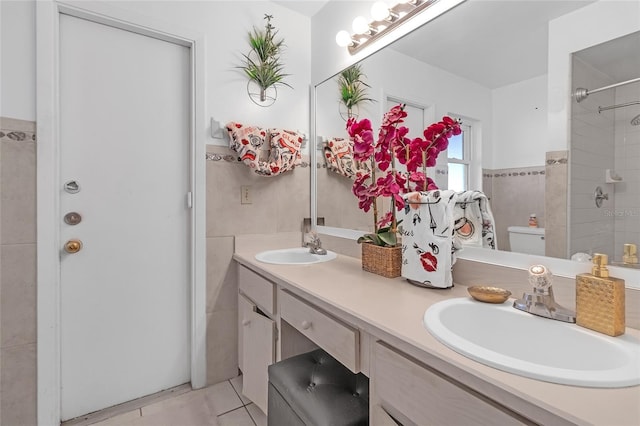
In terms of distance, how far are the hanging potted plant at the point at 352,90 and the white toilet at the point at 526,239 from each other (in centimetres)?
98

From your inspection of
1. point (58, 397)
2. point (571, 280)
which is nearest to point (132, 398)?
point (58, 397)

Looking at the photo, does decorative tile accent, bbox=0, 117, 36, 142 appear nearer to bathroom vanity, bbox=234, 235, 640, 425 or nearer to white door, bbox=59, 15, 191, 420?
white door, bbox=59, 15, 191, 420

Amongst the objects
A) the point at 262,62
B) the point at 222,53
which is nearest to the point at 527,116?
the point at 262,62

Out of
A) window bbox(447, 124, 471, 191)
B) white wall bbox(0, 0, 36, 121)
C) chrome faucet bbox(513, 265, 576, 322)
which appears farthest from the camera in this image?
white wall bbox(0, 0, 36, 121)

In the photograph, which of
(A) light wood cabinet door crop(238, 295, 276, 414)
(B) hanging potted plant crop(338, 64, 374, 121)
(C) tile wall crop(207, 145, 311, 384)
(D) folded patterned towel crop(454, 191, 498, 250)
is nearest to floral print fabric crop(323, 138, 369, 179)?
(B) hanging potted plant crop(338, 64, 374, 121)

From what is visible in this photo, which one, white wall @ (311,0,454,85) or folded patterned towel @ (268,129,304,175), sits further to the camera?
folded patterned towel @ (268,129,304,175)

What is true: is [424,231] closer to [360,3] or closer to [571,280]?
[571,280]

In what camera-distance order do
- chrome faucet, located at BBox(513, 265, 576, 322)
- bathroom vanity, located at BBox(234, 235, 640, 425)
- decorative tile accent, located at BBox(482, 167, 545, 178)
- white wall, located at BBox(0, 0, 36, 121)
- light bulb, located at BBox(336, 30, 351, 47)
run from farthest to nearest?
1. light bulb, located at BBox(336, 30, 351, 47)
2. white wall, located at BBox(0, 0, 36, 121)
3. decorative tile accent, located at BBox(482, 167, 545, 178)
4. chrome faucet, located at BBox(513, 265, 576, 322)
5. bathroom vanity, located at BBox(234, 235, 640, 425)

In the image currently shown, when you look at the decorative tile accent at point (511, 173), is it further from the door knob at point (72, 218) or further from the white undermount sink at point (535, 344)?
the door knob at point (72, 218)

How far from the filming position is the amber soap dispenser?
709 mm

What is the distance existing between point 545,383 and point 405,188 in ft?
2.83

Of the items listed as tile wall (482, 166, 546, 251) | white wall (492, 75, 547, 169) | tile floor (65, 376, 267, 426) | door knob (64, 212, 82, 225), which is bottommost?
tile floor (65, 376, 267, 426)

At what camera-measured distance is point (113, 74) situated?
1.59 metres

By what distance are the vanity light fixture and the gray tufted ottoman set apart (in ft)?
5.08
